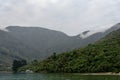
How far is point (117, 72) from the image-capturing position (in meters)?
200

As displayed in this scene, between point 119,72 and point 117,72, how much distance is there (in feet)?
6.20

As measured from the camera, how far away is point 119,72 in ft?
650

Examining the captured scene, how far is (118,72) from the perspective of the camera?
198750 millimetres

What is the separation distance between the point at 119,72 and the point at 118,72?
2.65 ft

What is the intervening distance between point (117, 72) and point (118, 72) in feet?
3.61
